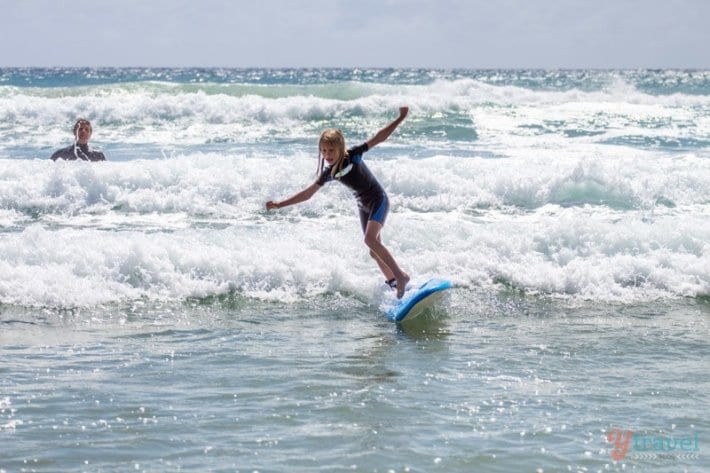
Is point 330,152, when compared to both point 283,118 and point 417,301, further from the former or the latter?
point 283,118

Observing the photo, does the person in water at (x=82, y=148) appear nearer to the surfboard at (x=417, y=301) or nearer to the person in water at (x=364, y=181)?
the person in water at (x=364, y=181)

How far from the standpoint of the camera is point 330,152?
285 inches

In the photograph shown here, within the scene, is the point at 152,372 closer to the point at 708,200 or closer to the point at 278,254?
the point at 278,254

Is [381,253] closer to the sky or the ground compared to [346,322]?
closer to the sky

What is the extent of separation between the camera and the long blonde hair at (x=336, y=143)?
23.5 ft

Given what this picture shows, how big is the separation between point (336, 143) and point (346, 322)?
1.60m

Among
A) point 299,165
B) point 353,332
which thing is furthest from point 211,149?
point 353,332

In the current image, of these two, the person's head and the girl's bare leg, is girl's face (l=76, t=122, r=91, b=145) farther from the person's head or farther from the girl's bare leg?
the girl's bare leg

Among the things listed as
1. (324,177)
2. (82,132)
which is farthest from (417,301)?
(82,132)

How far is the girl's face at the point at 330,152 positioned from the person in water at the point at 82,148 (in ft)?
15.3

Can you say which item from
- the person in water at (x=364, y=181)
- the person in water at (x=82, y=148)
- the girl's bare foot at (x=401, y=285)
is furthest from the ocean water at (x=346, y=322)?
the person in water at (x=82, y=148)

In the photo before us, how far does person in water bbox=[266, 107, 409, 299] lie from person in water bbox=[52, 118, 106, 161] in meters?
4.45

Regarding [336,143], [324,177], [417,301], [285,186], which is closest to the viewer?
[336,143]

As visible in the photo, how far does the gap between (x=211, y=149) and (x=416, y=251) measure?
1162 centimetres
